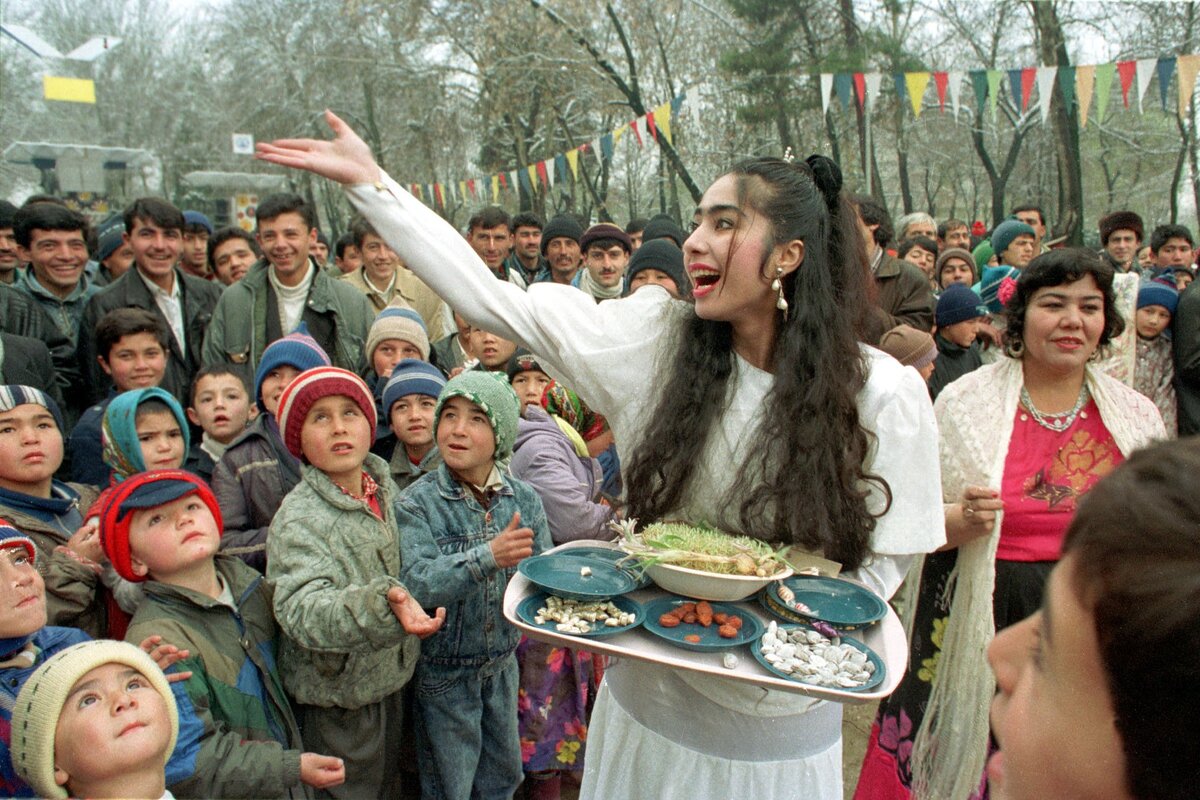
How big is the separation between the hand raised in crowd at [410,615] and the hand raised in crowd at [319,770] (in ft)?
1.33

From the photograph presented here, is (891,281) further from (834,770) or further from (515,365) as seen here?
(834,770)

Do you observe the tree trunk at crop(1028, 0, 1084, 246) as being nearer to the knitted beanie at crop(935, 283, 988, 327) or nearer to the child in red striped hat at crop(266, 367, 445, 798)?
the knitted beanie at crop(935, 283, 988, 327)

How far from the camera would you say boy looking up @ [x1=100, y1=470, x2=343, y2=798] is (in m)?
2.05

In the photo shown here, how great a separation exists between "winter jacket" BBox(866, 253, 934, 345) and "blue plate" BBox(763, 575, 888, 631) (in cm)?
329

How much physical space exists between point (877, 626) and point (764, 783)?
423mm

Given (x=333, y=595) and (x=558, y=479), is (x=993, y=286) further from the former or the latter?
(x=333, y=595)

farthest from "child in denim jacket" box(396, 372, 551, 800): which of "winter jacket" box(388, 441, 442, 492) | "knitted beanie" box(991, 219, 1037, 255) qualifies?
"knitted beanie" box(991, 219, 1037, 255)

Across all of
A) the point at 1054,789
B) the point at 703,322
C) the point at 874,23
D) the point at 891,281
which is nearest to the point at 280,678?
the point at 703,322

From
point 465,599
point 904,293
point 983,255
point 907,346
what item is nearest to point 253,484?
point 465,599

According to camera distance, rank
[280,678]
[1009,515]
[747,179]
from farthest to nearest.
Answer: [1009,515] < [280,678] < [747,179]

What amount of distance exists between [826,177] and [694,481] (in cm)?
76

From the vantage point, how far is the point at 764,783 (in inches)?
66.5

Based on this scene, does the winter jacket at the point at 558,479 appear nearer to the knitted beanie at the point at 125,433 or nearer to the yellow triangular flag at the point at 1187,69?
the knitted beanie at the point at 125,433

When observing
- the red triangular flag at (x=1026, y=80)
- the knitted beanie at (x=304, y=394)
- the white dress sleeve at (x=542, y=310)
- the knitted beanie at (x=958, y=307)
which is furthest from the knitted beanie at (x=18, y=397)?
the red triangular flag at (x=1026, y=80)
